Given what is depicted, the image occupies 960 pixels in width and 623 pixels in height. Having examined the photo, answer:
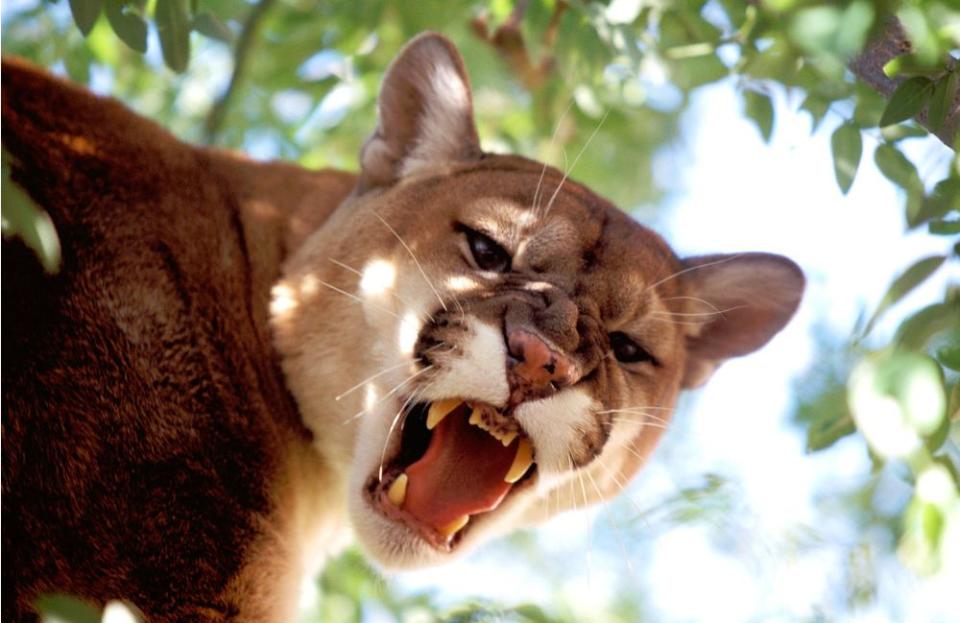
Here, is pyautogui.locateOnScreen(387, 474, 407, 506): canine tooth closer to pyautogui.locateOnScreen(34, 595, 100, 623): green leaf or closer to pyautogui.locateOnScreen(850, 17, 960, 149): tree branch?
pyautogui.locateOnScreen(34, 595, 100, 623): green leaf

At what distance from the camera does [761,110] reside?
14.0 ft

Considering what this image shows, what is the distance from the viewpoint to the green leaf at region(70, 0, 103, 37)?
3.17 m

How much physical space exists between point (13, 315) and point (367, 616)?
7.06ft

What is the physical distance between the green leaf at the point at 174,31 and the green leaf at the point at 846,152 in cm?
Answer: 215

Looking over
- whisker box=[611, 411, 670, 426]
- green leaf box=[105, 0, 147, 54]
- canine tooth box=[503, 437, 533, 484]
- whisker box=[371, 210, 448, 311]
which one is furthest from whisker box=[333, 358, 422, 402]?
green leaf box=[105, 0, 147, 54]

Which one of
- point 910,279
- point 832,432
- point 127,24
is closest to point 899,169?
point 910,279

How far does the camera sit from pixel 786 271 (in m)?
4.66

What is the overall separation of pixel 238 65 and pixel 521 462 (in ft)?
9.45

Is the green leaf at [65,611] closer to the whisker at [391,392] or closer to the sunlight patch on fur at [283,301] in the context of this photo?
the whisker at [391,392]

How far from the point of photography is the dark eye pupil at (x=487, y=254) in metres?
4.00

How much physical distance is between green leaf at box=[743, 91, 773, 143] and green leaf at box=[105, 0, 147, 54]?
2.25 m

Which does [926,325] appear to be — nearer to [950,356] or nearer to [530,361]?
[950,356]

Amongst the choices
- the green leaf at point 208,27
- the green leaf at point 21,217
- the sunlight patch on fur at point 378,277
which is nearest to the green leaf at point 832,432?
the sunlight patch on fur at point 378,277

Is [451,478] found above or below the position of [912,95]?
below
